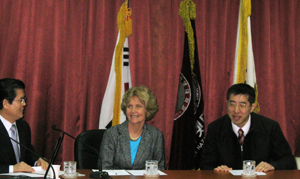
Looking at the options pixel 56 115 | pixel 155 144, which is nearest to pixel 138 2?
pixel 56 115

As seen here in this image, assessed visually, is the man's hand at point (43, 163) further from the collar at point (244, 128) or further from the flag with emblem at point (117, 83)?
the collar at point (244, 128)

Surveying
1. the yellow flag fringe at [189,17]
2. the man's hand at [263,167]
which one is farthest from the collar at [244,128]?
the yellow flag fringe at [189,17]

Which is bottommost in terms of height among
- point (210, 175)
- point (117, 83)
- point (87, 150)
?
point (210, 175)

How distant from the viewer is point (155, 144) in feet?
9.16

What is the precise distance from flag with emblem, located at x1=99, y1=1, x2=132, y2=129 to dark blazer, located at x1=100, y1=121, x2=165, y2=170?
0.83 metres

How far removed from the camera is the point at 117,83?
3.62 m

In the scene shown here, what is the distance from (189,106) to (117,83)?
90 centimetres

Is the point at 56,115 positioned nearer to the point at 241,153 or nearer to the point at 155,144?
the point at 155,144

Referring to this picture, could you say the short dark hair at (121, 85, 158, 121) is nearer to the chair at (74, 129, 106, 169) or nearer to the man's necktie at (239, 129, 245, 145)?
the chair at (74, 129, 106, 169)

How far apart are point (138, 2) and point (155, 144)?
2.02m

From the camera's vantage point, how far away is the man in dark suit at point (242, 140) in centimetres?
275

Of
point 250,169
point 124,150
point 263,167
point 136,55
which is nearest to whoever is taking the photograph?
point 250,169

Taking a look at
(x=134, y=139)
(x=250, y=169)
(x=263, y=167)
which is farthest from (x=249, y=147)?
(x=134, y=139)

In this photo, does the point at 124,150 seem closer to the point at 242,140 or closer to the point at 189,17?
the point at 242,140
